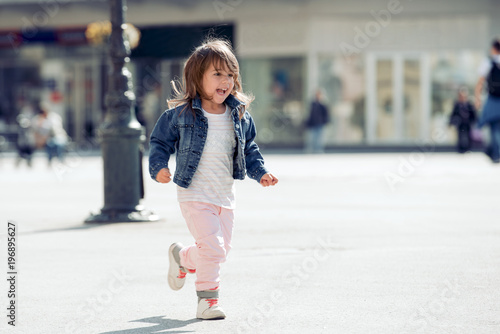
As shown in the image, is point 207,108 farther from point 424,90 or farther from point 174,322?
point 424,90

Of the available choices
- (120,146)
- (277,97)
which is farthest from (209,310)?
(277,97)

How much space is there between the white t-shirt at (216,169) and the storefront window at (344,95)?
2520cm

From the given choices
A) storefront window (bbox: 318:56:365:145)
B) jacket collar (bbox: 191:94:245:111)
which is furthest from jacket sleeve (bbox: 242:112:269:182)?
storefront window (bbox: 318:56:365:145)

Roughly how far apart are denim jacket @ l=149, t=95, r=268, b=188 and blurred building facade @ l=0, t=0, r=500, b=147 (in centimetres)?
2412

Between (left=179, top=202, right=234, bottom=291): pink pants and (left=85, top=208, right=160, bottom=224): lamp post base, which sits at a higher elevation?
(left=179, top=202, right=234, bottom=291): pink pants

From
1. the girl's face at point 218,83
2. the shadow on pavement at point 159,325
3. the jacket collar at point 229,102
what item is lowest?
the shadow on pavement at point 159,325

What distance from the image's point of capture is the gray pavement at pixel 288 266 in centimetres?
504

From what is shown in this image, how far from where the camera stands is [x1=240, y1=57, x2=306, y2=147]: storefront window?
30.7 meters

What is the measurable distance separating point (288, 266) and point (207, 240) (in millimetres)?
1816

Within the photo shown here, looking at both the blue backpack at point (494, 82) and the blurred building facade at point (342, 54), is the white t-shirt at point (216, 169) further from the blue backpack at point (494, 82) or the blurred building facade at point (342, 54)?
the blurred building facade at point (342, 54)

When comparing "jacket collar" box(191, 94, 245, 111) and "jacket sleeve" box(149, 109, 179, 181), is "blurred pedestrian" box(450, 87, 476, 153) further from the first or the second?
"jacket sleeve" box(149, 109, 179, 181)

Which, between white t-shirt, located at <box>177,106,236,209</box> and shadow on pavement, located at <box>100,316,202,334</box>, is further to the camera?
white t-shirt, located at <box>177,106,236,209</box>

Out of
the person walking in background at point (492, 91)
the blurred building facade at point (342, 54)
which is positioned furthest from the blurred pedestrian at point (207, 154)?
the blurred building facade at point (342, 54)

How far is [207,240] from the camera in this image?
5.12 m
